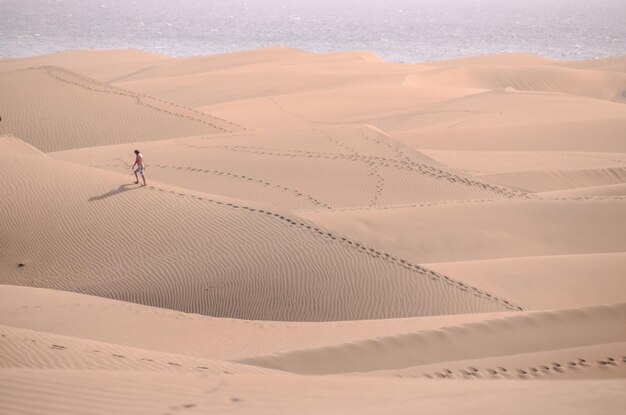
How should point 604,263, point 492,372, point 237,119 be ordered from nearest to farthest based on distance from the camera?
point 492,372 → point 604,263 → point 237,119

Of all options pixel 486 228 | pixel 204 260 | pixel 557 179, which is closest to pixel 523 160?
pixel 557 179

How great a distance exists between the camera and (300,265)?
11219 millimetres

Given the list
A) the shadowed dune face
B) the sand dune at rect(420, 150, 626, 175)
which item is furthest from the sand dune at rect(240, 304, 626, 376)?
the sand dune at rect(420, 150, 626, 175)

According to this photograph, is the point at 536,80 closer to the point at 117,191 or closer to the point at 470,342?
the point at 117,191

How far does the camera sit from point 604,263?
12297 mm

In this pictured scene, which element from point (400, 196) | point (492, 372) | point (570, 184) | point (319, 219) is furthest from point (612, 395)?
point (570, 184)

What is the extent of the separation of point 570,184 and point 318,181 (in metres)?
5.77

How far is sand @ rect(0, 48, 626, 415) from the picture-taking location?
600 centimetres

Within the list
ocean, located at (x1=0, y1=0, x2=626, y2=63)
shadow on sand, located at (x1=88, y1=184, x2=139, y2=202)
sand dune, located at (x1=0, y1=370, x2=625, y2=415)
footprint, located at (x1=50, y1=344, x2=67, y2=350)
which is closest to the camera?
sand dune, located at (x1=0, y1=370, x2=625, y2=415)

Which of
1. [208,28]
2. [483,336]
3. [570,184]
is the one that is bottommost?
[208,28]

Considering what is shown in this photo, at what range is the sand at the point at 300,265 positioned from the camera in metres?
A: 6.00

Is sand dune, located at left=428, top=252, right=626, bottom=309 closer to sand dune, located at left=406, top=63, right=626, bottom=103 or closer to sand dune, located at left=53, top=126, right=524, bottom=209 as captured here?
sand dune, located at left=53, top=126, right=524, bottom=209

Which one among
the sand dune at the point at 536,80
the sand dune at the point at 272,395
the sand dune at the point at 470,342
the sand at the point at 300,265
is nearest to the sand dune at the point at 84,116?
the sand at the point at 300,265

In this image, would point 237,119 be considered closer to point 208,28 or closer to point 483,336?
point 483,336
